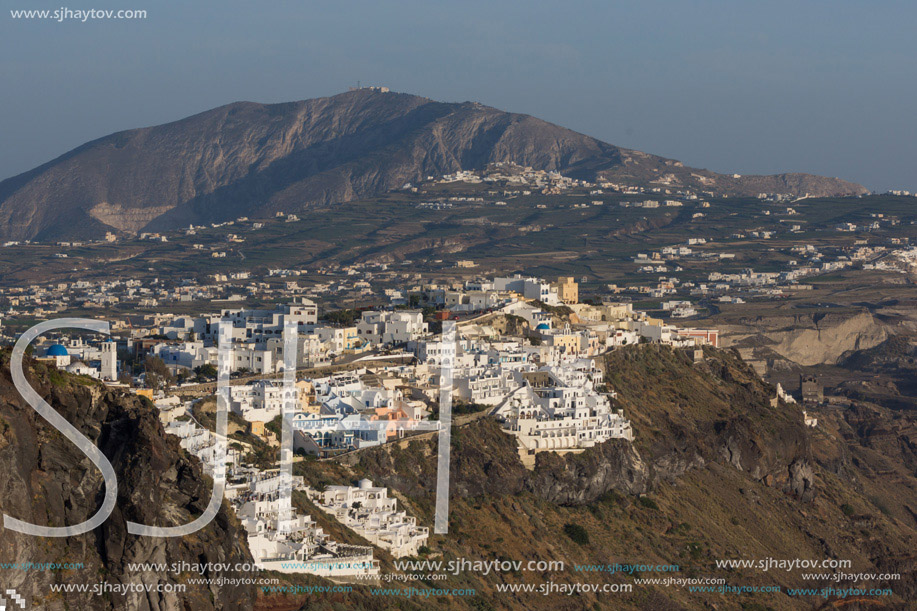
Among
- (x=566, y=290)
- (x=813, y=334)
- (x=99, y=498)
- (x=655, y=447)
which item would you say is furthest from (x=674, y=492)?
(x=813, y=334)

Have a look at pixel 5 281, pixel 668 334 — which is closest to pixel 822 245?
pixel 5 281

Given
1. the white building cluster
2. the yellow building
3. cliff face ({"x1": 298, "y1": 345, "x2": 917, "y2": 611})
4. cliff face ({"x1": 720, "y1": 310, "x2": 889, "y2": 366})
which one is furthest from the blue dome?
cliff face ({"x1": 720, "y1": 310, "x2": 889, "y2": 366})

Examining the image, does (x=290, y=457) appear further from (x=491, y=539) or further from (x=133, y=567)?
(x=133, y=567)

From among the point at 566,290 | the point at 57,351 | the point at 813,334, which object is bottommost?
the point at 813,334

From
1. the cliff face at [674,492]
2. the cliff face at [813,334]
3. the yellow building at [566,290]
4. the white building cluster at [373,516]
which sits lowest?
the cliff face at [813,334]

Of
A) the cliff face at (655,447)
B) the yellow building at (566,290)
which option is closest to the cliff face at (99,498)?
the cliff face at (655,447)

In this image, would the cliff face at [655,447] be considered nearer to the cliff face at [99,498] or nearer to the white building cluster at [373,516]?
the white building cluster at [373,516]

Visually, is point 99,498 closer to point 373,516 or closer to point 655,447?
point 373,516

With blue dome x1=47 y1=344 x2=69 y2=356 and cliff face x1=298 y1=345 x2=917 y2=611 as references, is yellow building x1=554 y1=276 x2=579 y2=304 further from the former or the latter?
blue dome x1=47 y1=344 x2=69 y2=356
